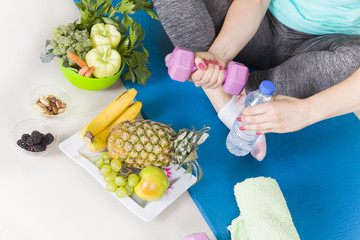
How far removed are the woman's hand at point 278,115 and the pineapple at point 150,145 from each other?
0.13 meters

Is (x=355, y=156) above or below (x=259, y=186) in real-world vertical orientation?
below

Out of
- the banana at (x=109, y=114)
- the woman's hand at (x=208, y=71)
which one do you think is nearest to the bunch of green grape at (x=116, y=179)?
the banana at (x=109, y=114)

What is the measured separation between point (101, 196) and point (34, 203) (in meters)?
0.17

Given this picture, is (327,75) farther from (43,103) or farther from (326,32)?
(43,103)

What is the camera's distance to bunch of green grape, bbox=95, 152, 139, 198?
95 centimetres

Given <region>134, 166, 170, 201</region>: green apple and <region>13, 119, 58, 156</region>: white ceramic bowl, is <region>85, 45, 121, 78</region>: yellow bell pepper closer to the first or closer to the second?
<region>13, 119, 58, 156</region>: white ceramic bowl

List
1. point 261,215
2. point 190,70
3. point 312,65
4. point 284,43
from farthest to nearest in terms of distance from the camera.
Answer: point 284,43, point 312,65, point 190,70, point 261,215

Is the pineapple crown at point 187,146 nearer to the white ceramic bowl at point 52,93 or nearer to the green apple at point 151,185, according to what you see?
the green apple at point 151,185

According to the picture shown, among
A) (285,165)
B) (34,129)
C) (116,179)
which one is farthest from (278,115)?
(34,129)

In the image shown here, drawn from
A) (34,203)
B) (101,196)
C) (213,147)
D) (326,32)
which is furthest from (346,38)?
(34,203)

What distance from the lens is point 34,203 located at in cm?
94

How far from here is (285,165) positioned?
1234 millimetres

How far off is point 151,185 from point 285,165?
0.52 metres

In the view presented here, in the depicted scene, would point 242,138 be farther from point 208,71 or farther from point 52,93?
point 52,93
